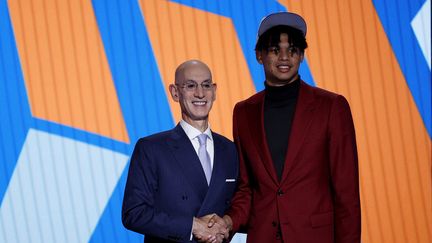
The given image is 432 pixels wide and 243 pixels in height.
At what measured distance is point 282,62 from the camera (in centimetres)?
174

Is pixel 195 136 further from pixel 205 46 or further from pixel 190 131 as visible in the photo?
pixel 205 46

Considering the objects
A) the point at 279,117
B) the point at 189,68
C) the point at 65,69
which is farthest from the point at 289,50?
the point at 65,69

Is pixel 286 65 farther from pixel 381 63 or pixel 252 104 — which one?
pixel 381 63

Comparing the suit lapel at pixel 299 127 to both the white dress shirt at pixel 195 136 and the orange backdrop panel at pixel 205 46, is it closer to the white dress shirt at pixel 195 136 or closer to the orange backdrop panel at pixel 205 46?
the white dress shirt at pixel 195 136

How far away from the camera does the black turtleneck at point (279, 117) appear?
1.74 meters

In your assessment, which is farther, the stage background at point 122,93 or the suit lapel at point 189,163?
the stage background at point 122,93

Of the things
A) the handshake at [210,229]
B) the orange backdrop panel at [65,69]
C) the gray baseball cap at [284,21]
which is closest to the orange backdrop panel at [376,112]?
the orange backdrop panel at [65,69]

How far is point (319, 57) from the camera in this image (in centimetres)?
337

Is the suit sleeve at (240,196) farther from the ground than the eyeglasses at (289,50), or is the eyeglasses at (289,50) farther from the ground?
the eyeglasses at (289,50)

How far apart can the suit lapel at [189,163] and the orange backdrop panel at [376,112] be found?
1736 millimetres

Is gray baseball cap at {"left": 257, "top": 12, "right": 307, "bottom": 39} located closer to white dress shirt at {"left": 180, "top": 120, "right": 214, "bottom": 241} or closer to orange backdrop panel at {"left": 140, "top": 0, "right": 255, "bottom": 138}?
white dress shirt at {"left": 180, "top": 120, "right": 214, "bottom": 241}

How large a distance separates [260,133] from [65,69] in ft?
5.67

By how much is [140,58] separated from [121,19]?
245 mm

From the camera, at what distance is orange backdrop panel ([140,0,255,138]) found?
3215mm
